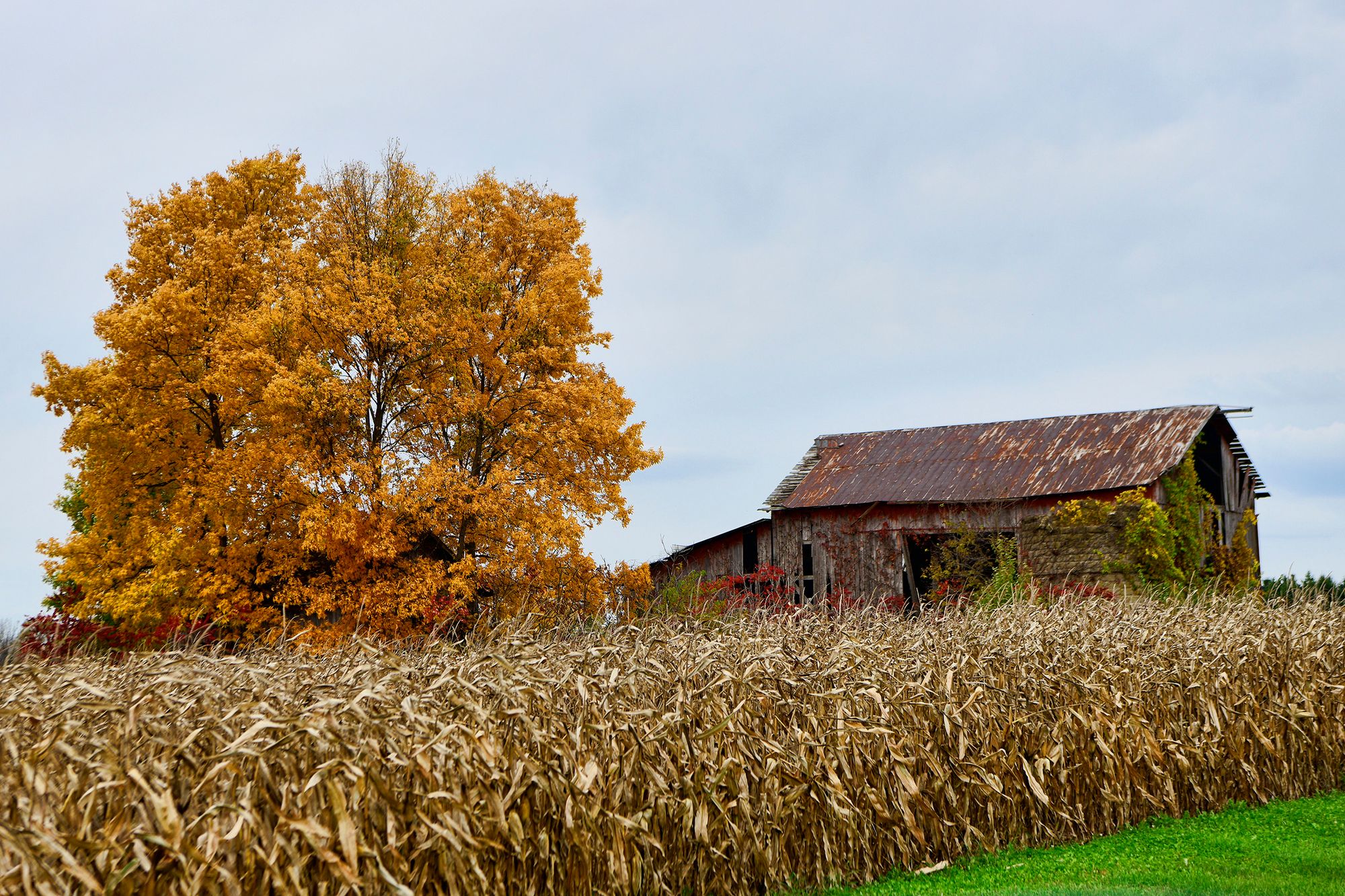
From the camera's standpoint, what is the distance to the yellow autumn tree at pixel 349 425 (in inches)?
760

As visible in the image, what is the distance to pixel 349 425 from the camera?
2091 centimetres

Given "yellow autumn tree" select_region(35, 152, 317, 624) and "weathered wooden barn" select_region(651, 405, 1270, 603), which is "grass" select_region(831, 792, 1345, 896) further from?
"yellow autumn tree" select_region(35, 152, 317, 624)

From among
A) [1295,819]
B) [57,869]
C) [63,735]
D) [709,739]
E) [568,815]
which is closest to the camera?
[57,869]

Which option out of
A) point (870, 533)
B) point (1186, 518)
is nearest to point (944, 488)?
point (870, 533)

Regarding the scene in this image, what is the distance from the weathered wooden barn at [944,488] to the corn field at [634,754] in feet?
42.9

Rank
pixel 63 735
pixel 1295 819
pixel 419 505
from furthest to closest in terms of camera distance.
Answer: pixel 419 505 < pixel 1295 819 < pixel 63 735

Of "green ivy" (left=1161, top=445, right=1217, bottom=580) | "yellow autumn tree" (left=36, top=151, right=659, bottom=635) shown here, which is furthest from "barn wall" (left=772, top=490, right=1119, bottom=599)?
"yellow autumn tree" (left=36, top=151, right=659, bottom=635)

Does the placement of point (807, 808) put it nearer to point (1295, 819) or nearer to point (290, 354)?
point (1295, 819)

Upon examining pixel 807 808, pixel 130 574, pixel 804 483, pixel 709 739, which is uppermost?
pixel 804 483

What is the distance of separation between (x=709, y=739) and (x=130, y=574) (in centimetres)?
1766

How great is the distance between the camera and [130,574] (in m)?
20.3

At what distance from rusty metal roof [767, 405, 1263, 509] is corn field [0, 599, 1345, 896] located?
1424cm

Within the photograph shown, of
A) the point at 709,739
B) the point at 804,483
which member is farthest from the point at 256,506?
the point at 709,739

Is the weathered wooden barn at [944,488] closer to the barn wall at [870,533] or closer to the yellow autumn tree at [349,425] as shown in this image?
the barn wall at [870,533]
